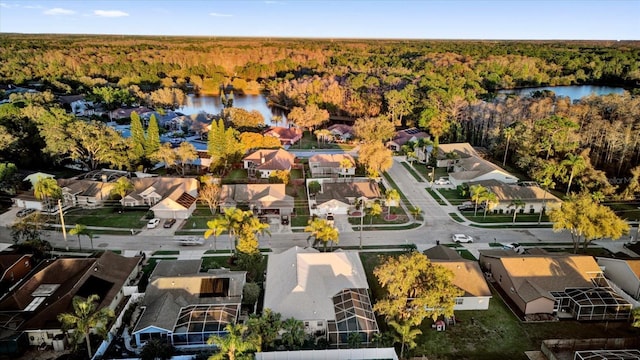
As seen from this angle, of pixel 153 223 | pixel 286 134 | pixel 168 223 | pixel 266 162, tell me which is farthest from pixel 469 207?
pixel 286 134

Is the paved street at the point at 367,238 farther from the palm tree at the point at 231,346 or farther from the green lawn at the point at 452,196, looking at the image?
the palm tree at the point at 231,346

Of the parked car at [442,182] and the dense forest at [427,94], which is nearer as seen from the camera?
the parked car at [442,182]

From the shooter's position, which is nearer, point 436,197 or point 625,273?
point 625,273

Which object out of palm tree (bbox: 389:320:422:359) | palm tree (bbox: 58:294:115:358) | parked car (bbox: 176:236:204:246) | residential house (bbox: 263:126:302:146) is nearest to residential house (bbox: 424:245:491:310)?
palm tree (bbox: 389:320:422:359)

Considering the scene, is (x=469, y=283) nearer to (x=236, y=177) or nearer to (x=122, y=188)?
(x=236, y=177)

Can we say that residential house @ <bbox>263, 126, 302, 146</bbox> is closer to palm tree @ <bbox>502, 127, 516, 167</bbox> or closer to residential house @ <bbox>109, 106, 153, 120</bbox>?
residential house @ <bbox>109, 106, 153, 120</bbox>

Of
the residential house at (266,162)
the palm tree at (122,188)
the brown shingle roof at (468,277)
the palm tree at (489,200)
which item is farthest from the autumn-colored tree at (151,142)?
the palm tree at (489,200)
